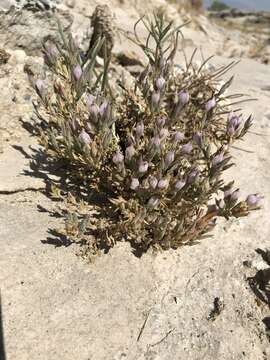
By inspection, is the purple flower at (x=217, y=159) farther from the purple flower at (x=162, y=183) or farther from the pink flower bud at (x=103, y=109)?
the pink flower bud at (x=103, y=109)

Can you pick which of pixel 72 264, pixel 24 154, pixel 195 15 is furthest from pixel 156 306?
pixel 195 15

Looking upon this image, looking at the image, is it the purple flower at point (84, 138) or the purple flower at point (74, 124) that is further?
the purple flower at point (74, 124)

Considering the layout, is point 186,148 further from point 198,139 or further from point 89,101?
point 89,101

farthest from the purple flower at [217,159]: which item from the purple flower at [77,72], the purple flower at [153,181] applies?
the purple flower at [77,72]

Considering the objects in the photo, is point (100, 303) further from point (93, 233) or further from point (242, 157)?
point (242, 157)

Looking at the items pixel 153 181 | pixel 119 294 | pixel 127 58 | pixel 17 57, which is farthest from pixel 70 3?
pixel 119 294

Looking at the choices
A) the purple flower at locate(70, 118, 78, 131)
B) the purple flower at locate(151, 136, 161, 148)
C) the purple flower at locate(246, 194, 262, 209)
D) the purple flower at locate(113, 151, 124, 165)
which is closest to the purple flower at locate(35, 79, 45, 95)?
the purple flower at locate(70, 118, 78, 131)
